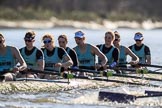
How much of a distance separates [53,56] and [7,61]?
141cm

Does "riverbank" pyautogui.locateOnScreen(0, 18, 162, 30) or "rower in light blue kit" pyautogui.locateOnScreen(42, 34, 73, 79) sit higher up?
"riverbank" pyautogui.locateOnScreen(0, 18, 162, 30)

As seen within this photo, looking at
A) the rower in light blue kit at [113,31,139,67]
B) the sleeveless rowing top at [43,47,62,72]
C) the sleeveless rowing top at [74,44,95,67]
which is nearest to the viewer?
the sleeveless rowing top at [43,47,62,72]

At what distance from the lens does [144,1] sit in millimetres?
91312

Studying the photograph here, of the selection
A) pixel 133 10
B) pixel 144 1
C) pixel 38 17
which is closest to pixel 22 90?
pixel 38 17

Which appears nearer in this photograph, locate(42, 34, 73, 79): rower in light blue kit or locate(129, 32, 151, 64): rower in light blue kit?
locate(42, 34, 73, 79): rower in light blue kit

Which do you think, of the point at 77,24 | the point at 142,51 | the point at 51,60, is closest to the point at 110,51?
the point at 142,51

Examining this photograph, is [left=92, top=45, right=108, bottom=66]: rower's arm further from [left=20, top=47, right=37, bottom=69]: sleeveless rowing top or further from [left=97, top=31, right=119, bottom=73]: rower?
[left=20, top=47, right=37, bottom=69]: sleeveless rowing top

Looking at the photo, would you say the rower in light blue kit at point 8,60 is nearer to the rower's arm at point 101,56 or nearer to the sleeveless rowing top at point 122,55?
the rower's arm at point 101,56

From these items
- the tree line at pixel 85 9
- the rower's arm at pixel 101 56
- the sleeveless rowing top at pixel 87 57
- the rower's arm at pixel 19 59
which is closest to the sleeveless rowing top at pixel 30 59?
the rower's arm at pixel 19 59

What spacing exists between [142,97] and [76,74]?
317cm

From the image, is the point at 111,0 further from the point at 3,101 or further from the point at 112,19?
the point at 3,101

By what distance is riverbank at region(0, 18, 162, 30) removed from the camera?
192 ft

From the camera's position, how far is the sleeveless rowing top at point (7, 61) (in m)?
16.6

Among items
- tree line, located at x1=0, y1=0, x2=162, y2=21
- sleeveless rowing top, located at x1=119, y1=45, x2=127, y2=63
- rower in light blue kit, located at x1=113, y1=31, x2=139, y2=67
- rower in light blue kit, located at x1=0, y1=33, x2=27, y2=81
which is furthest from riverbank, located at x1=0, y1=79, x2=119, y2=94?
tree line, located at x1=0, y1=0, x2=162, y2=21
